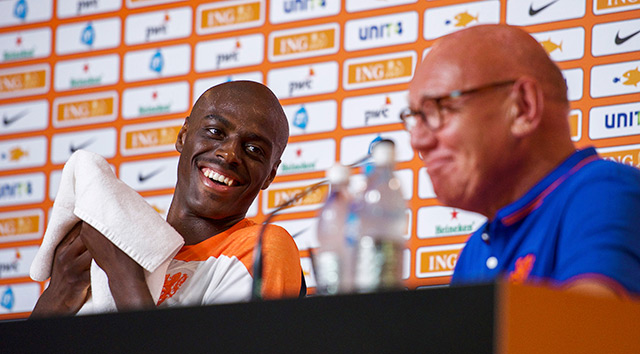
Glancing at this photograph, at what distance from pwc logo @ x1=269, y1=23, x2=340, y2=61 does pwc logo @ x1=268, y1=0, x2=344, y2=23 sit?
5 cm

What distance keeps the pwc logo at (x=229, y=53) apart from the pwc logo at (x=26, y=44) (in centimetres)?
72

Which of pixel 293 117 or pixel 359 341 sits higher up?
pixel 293 117

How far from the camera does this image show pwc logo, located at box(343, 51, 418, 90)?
10.9 feet

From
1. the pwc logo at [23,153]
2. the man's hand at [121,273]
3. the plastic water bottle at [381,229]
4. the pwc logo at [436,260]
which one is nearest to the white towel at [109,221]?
the man's hand at [121,273]

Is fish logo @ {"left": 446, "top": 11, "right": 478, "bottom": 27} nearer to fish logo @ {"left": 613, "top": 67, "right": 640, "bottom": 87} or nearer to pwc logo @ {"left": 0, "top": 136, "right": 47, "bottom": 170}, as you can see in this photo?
fish logo @ {"left": 613, "top": 67, "right": 640, "bottom": 87}

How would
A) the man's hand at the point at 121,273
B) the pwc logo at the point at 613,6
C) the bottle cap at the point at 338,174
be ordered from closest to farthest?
the bottle cap at the point at 338,174 < the man's hand at the point at 121,273 < the pwc logo at the point at 613,6

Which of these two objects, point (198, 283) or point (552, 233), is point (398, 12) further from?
point (552, 233)

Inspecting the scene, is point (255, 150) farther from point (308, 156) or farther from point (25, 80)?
point (25, 80)

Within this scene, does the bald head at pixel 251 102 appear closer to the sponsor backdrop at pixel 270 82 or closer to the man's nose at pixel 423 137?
the sponsor backdrop at pixel 270 82

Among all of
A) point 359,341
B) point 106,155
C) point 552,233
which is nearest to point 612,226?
point 552,233

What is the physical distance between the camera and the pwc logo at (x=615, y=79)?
9.70ft

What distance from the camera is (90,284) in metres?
2.03

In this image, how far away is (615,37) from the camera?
9.87 feet

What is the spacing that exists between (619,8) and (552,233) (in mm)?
1882
